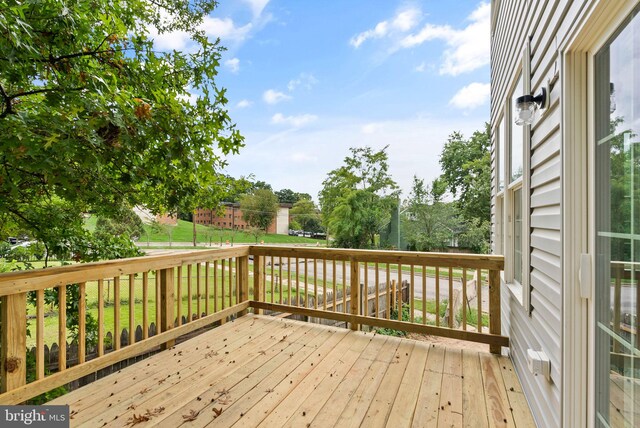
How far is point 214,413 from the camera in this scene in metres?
1.99

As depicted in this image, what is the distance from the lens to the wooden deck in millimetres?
1954

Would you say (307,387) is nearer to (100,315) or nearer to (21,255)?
(100,315)

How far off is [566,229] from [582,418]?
0.78 meters

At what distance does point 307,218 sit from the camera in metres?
16.1

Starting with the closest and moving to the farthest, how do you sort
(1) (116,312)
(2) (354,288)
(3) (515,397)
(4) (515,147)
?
(3) (515,397), (1) (116,312), (4) (515,147), (2) (354,288)

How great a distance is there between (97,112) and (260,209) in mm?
11323

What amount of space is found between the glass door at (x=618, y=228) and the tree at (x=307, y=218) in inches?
560

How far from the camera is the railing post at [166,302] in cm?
304

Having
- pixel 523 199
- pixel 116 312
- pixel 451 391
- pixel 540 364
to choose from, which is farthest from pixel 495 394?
pixel 116 312

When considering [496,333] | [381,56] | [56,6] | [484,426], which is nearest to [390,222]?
[381,56]

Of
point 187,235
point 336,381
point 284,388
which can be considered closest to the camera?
point 284,388

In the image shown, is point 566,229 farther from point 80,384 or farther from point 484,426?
point 80,384

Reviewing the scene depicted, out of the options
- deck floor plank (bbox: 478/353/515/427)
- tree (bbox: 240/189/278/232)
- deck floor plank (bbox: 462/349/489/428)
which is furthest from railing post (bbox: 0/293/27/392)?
tree (bbox: 240/189/278/232)

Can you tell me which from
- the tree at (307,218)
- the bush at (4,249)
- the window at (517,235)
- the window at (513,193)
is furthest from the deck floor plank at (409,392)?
the tree at (307,218)
